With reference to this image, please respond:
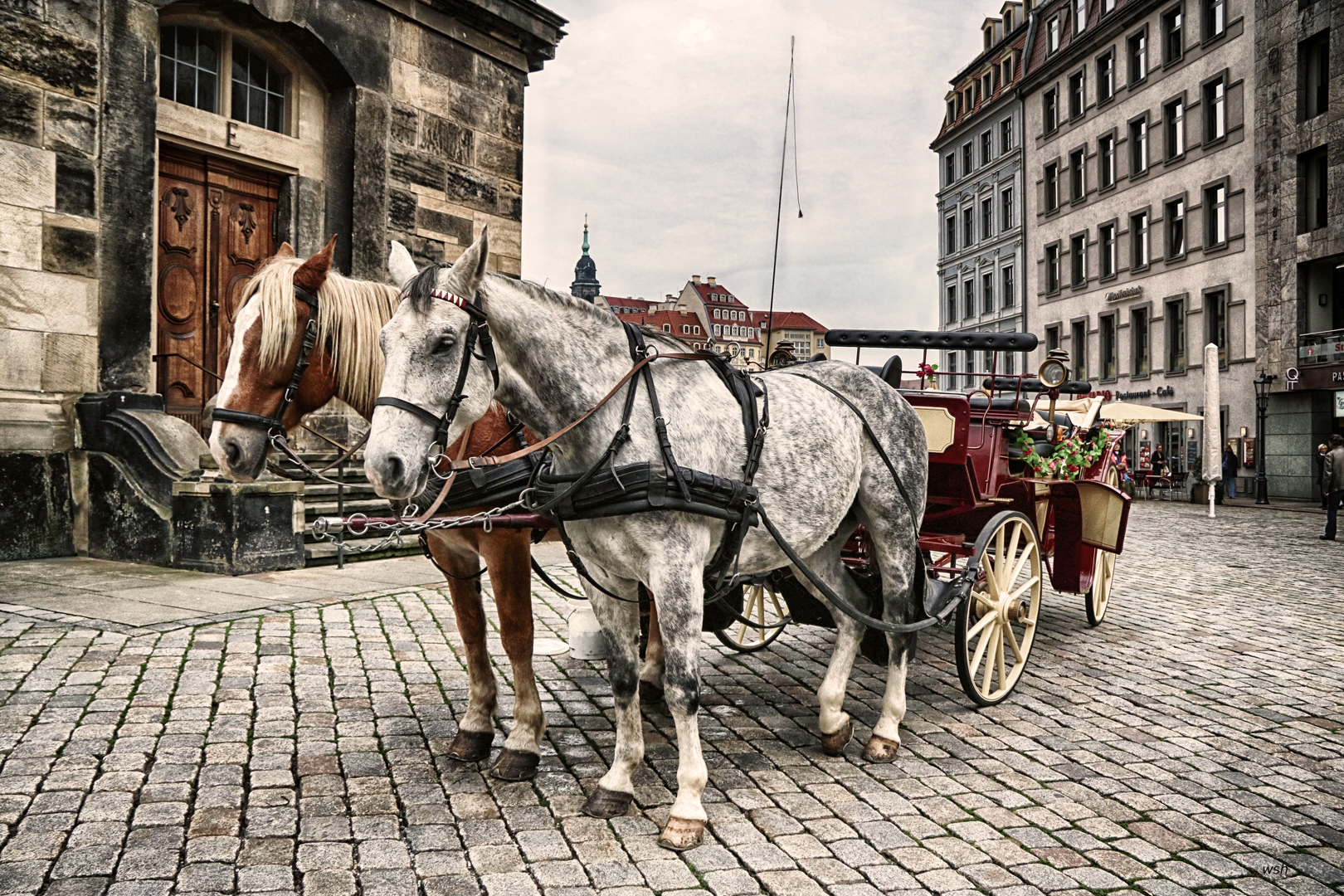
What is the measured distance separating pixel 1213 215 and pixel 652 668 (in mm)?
29197

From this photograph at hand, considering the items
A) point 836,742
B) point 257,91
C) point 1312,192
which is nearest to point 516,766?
point 836,742

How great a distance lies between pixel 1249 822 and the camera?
340 cm

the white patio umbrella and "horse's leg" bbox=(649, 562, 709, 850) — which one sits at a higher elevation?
the white patio umbrella

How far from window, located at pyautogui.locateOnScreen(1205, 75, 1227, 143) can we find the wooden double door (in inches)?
1073

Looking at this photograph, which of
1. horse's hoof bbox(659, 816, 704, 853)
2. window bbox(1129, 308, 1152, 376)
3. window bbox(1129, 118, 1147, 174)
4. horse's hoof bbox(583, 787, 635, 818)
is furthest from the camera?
window bbox(1129, 308, 1152, 376)

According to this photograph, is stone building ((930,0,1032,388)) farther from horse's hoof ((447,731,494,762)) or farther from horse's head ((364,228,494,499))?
horse's head ((364,228,494,499))

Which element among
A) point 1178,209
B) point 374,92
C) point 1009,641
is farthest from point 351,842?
point 1178,209

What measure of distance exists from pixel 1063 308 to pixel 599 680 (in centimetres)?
3402

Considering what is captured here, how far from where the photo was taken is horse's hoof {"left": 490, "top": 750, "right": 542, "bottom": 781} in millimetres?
3697

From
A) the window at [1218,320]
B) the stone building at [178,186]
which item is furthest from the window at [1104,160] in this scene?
the stone building at [178,186]

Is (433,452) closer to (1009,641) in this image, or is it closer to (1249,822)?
(1249,822)

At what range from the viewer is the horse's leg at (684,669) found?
10.6 ft

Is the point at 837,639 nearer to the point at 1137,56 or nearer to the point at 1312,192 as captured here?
the point at 1312,192

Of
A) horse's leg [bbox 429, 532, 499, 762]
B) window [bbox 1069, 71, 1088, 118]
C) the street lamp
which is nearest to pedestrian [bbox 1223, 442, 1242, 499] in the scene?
the street lamp
